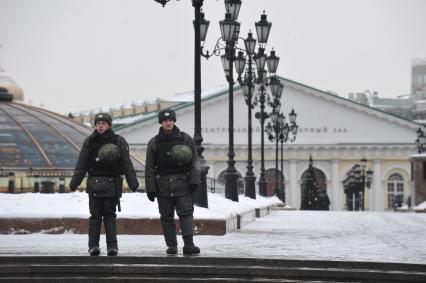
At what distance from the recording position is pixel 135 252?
1297 centimetres

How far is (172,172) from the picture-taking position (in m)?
12.6

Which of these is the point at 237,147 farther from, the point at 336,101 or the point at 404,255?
the point at 404,255

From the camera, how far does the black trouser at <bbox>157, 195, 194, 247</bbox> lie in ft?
41.4

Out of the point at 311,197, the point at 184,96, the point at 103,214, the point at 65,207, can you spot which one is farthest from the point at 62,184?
the point at 184,96

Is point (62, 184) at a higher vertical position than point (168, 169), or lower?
lower

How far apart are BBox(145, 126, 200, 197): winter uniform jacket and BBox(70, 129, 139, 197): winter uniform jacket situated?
214 millimetres

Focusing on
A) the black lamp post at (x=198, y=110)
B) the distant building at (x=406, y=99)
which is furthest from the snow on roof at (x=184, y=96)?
the black lamp post at (x=198, y=110)

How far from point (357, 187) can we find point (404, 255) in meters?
68.0

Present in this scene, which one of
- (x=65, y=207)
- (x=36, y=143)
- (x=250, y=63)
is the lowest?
(x=65, y=207)

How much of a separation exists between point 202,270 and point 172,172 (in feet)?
4.89

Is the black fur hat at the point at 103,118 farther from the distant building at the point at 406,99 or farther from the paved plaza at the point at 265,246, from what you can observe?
the distant building at the point at 406,99

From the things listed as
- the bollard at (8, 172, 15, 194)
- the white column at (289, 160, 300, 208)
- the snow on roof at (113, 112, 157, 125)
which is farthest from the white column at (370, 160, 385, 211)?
the bollard at (8, 172, 15, 194)

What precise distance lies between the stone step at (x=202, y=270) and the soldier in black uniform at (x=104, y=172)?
832 millimetres

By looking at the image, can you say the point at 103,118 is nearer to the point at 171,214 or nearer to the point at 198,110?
the point at 171,214
